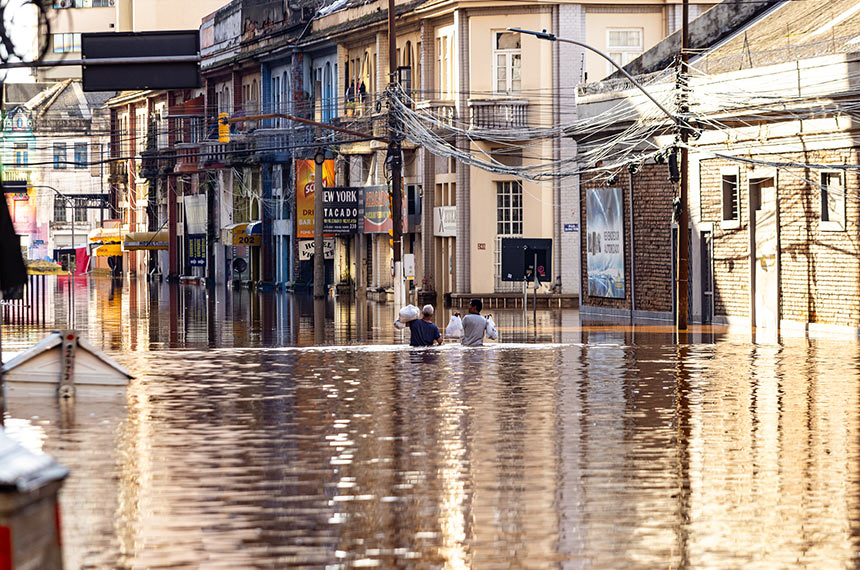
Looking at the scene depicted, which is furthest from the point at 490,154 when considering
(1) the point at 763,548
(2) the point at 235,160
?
(1) the point at 763,548

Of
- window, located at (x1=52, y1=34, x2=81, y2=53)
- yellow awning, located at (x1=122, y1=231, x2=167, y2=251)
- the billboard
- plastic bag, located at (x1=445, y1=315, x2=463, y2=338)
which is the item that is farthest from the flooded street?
window, located at (x1=52, y1=34, x2=81, y2=53)

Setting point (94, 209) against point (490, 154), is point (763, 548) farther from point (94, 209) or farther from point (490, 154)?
point (94, 209)

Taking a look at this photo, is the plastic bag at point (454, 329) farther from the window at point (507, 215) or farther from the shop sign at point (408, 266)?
the window at point (507, 215)

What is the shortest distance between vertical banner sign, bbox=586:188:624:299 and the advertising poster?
25.6 m

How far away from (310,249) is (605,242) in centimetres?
2720

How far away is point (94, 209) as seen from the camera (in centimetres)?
13675

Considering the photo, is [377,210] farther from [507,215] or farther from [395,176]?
[395,176]

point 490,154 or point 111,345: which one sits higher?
point 490,154

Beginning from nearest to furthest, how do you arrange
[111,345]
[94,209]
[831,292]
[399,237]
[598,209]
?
[111,345] → [831,292] → [598,209] → [399,237] → [94,209]

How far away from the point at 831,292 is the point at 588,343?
5.97m

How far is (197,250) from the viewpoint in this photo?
102000mm

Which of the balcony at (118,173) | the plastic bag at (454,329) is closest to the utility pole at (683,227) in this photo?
the plastic bag at (454,329)

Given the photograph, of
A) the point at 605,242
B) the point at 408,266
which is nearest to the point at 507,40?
the point at 408,266

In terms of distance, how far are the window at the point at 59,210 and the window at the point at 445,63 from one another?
80230mm
